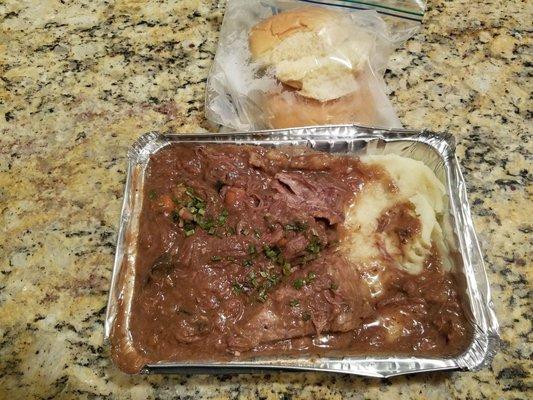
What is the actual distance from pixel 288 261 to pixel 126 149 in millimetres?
1003

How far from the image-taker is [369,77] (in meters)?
2.12

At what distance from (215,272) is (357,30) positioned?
125 centimetres

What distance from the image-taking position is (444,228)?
176 centimetres

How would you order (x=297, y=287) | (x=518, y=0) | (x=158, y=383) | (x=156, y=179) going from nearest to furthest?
(x=297, y=287), (x=158, y=383), (x=156, y=179), (x=518, y=0)

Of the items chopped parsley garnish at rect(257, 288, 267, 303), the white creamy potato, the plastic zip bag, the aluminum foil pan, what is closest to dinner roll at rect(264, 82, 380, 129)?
the plastic zip bag

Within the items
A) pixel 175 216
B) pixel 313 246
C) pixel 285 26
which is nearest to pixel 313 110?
pixel 285 26

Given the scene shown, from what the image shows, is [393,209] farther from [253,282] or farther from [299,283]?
[253,282]

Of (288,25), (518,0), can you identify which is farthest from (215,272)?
(518,0)

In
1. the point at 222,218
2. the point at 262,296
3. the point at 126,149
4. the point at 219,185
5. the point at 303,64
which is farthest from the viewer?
the point at 126,149

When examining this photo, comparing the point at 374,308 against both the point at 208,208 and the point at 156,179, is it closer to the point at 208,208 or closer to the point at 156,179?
the point at 208,208

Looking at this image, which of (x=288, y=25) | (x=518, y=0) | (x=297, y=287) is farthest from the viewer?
(x=518, y=0)

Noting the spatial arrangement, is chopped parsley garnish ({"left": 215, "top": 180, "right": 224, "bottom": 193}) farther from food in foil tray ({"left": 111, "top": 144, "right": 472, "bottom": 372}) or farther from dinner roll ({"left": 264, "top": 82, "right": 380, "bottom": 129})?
dinner roll ({"left": 264, "top": 82, "right": 380, "bottom": 129})

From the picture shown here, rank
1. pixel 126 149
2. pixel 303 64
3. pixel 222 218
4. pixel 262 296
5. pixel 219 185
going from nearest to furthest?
pixel 262 296, pixel 222 218, pixel 219 185, pixel 303 64, pixel 126 149

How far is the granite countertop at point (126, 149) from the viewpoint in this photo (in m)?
1.72
